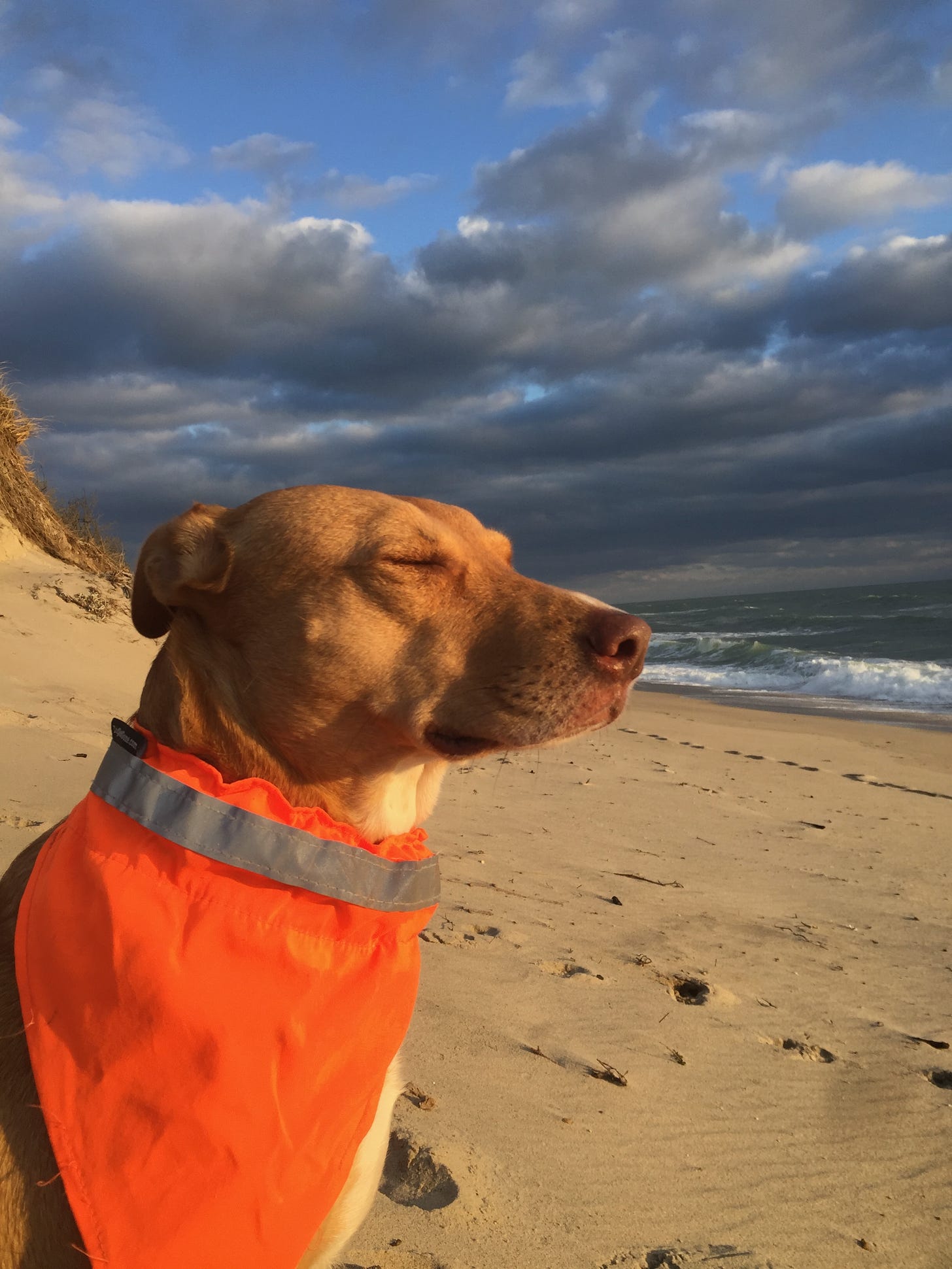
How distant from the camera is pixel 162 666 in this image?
243 cm

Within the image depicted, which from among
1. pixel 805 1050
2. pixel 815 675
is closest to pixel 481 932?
pixel 805 1050

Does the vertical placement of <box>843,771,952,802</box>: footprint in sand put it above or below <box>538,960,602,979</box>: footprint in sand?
below

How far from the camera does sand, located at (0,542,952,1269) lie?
8.96 ft

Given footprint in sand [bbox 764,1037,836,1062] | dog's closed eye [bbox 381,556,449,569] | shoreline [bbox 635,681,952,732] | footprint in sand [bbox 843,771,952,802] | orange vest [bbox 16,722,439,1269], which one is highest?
Result: dog's closed eye [bbox 381,556,449,569]

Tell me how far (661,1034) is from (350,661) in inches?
92.3

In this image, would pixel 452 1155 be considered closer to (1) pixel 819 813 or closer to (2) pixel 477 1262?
(2) pixel 477 1262

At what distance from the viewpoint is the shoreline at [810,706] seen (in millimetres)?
16469

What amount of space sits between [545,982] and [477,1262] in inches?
61.2

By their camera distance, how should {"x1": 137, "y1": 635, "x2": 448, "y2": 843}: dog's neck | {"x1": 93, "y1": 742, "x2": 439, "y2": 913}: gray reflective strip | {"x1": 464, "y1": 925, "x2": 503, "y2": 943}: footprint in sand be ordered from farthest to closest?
{"x1": 464, "y1": 925, "x2": 503, "y2": 943}: footprint in sand → {"x1": 137, "y1": 635, "x2": 448, "y2": 843}: dog's neck → {"x1": 93, "y1": 742, "x2": 439, "y2": 913}: gray reflective strip

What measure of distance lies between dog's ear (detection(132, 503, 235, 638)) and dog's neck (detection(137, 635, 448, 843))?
174 mm

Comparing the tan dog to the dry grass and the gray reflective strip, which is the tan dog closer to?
the gray reflective strip

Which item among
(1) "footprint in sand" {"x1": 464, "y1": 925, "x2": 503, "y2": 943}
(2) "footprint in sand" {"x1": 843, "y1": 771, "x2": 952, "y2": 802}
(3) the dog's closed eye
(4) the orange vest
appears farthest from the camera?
(2) "footprint in sand" {"x1": 843, "y1": 771, "x2": 952, "y2": 802}

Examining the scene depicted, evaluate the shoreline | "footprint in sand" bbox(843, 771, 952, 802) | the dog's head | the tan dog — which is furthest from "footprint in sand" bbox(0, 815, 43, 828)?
the shoreline

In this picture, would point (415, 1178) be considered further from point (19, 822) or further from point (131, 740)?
point (19, 822)
